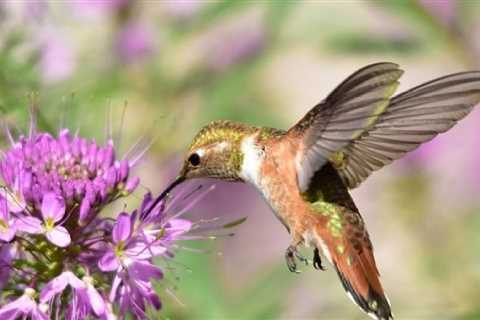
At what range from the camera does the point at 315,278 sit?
122 inches

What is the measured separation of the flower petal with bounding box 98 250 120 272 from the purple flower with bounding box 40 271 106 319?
36 millimetres

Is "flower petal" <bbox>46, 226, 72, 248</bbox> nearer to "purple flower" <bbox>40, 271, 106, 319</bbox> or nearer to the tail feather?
"purple flower" <bbox>40, 271, 106, 319</bbox>

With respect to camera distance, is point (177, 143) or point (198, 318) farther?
point (177, 143)

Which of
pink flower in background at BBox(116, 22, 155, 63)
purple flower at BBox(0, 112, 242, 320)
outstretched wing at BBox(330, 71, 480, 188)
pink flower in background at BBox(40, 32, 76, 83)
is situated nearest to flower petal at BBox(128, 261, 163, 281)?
purple flower at BBox(0, 112, 242, 320)

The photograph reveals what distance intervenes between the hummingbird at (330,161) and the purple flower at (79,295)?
0.22 m

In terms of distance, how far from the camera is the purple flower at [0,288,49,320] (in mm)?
1695

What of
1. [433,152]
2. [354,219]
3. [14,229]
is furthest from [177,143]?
[14,229]

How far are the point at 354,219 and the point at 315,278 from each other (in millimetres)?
1117

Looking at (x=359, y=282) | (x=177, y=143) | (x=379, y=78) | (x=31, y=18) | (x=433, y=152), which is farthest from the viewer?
(x=433, y=152)

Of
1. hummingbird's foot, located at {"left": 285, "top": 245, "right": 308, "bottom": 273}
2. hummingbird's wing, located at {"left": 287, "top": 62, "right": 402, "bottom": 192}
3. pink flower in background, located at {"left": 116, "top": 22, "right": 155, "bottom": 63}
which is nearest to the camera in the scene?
hummingbird's wing, located at {"left": 287, "top": 62, "right": 402, "bottom": 192}

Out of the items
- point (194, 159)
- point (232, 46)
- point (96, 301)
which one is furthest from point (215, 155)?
point (232, 46)

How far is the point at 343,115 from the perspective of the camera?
1.75 meters

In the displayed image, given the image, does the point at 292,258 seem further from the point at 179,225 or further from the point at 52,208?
the point at 52,208

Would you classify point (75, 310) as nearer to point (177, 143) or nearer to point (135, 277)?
point (135, 277)
